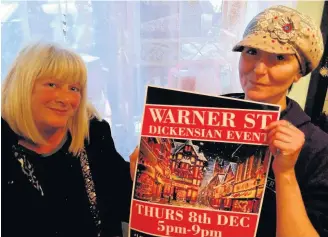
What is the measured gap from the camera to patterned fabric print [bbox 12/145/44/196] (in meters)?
0.76

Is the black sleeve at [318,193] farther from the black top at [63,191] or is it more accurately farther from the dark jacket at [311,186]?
the black top at [63,191]

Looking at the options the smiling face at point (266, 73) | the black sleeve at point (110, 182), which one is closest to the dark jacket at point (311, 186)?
the smiling face at point (266, 73)

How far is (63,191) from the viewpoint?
0.80 m

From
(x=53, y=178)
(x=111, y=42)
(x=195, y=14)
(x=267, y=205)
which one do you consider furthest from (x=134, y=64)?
(x=267, y=205)

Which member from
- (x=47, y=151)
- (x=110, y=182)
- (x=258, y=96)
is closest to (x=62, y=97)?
(x=47, y=151)

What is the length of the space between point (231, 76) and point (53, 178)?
70cm

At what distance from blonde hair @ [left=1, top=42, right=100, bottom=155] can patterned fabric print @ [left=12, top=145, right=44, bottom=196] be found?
0.04 meters

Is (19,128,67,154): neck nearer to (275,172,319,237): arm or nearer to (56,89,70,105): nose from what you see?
(56,89,70,105): nose

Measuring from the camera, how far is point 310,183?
699 mm

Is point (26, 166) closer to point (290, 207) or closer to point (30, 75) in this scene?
point (30, 75)

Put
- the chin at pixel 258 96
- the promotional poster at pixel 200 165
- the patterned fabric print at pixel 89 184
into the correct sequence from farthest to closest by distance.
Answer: the patterned fabric print at pixel 89 184
the chin at pixel 258 96
the promotional poster at pixel 200 165

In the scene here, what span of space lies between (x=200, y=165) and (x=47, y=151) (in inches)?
15.1

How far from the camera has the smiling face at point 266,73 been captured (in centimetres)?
71

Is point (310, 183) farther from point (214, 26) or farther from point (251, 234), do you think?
point (214, 26)
